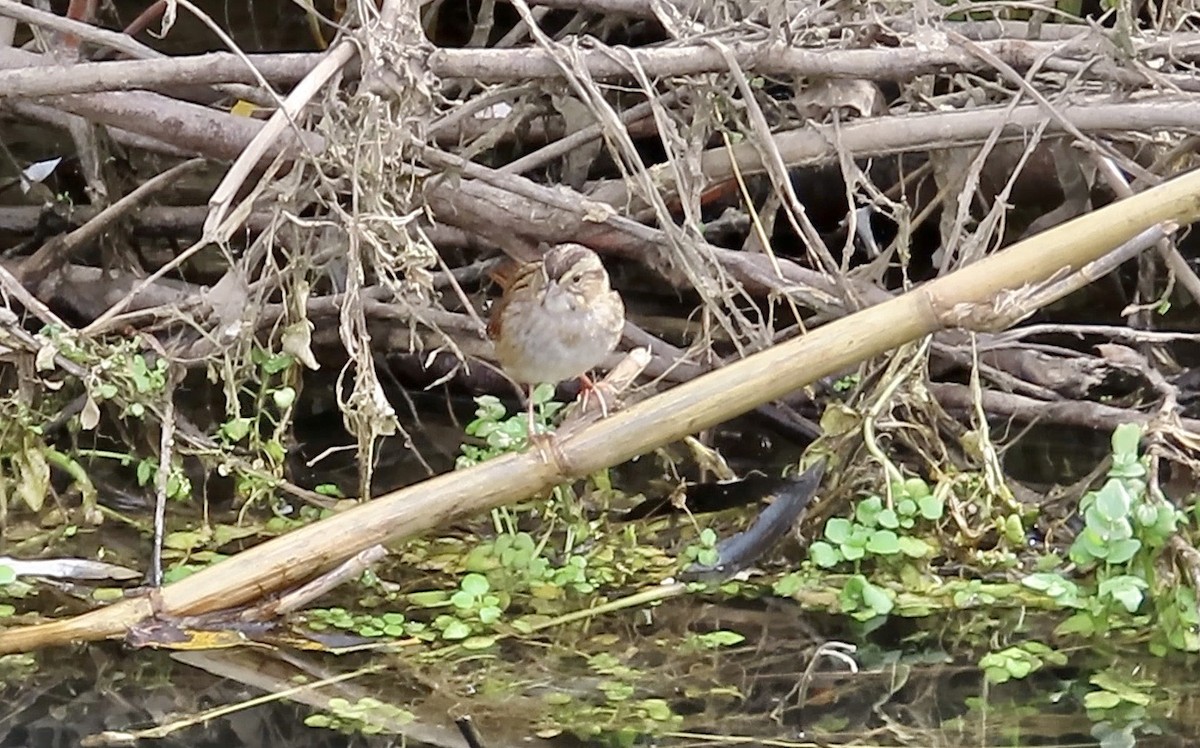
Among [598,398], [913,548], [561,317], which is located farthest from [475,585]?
[913,548]

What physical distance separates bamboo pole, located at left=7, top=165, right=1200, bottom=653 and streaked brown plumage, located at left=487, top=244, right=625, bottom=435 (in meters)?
0.49

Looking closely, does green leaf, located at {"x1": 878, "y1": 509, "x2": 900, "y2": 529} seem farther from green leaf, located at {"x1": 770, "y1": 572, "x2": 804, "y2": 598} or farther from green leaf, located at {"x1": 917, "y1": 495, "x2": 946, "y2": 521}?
green leaf, located at {"x1": 770, "y1": 572, "x2": 804, "y2": 598}

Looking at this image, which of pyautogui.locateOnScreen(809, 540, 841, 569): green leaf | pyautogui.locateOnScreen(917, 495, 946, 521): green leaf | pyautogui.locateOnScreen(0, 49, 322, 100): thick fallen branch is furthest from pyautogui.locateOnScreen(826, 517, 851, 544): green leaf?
pyautogui.locateOnScreen(0, 49, 322, 100): thick fallen branch

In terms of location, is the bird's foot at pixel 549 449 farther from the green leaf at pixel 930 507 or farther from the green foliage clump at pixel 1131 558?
the green foliage clump at pixel 1131 558

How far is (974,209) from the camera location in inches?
139

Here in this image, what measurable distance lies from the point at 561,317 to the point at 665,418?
24.0 inches

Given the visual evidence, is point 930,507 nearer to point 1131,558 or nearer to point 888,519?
point 888,519

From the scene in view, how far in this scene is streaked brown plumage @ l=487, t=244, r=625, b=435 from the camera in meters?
2.70

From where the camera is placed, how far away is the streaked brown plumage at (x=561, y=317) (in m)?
2.70

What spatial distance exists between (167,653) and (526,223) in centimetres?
113

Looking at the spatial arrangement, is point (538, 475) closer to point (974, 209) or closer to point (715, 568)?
point (715, 568)

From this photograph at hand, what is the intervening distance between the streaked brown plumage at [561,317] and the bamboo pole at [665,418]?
1.61 feet

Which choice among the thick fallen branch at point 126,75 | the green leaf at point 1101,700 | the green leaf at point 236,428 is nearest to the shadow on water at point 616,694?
the green leaf at point 1101,700

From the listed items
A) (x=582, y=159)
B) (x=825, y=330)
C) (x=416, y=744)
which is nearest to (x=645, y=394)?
(x=582, y=159)
